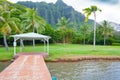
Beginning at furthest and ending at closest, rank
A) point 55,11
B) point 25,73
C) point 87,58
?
point 55,11, point 87,58, point 25,73

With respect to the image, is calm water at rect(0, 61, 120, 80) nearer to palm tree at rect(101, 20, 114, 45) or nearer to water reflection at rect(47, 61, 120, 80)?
water reflection at rect(47, 61, 120, 80)

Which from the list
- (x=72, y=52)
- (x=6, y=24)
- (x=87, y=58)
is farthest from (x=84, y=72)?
(x=6, y=24)

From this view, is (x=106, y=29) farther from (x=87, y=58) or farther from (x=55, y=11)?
(x=55, y=11)

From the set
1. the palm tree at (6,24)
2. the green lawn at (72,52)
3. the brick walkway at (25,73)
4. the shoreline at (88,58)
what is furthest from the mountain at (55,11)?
the brick walkway at (25,73)

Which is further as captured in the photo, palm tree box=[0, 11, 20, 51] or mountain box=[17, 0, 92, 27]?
mountain box=[17, 0, 92, 27]

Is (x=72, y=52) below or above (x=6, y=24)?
below

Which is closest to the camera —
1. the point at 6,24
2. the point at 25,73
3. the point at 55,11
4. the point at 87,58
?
the point at 25,73

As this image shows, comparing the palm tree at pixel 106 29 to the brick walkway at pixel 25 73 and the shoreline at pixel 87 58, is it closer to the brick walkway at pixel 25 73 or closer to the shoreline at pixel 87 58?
the shoreline at pixel 87 58

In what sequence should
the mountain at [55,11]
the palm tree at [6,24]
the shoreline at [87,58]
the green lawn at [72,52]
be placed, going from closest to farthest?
1. the shoreline at [87,58]
2. the green lawn at [72,52]
3. the palm tree at [6,24]
4. the mountain at [55,11]

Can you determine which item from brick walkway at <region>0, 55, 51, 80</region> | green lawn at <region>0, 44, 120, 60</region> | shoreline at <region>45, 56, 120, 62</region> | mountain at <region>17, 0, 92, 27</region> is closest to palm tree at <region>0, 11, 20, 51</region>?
green lawn at <region>0, 44, 120, 60</region>

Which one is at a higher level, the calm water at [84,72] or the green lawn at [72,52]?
the green lawn at [72,52]

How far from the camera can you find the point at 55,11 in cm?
13962

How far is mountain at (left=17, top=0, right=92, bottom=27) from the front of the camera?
135 metres

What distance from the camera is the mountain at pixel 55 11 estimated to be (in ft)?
442
